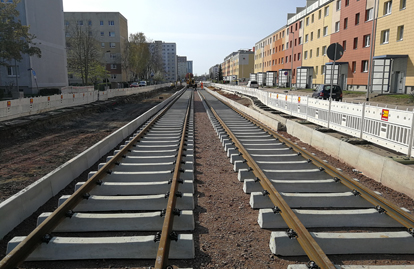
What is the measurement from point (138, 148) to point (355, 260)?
22.4 feet

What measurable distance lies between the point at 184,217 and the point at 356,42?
1690 inches

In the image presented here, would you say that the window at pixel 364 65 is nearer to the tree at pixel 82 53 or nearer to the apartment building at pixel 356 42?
the apartment building at pixel 356 42

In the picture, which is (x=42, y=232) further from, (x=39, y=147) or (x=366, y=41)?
(x=366, y=41)

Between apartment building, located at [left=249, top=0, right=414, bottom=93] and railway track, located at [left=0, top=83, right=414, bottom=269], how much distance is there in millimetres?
9680

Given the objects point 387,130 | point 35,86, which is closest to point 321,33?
point 35,86

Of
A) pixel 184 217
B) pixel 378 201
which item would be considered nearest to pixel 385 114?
pixel 378 201

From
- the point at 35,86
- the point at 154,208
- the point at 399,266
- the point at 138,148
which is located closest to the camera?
the point at 399,266

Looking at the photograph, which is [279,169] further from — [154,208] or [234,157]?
[154,208]

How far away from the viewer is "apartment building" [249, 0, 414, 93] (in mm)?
30953

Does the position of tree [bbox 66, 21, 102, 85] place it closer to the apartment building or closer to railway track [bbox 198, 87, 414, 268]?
the apartment building

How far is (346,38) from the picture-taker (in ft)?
139

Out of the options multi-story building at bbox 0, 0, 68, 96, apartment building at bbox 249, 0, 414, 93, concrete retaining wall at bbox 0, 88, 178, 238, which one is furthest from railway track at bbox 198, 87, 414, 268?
multi-story building at bbox 0, 0, 68, 96

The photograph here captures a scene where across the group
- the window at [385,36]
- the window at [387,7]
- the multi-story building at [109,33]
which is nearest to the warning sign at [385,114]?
the window at [385,36]

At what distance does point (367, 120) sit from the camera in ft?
31.4
